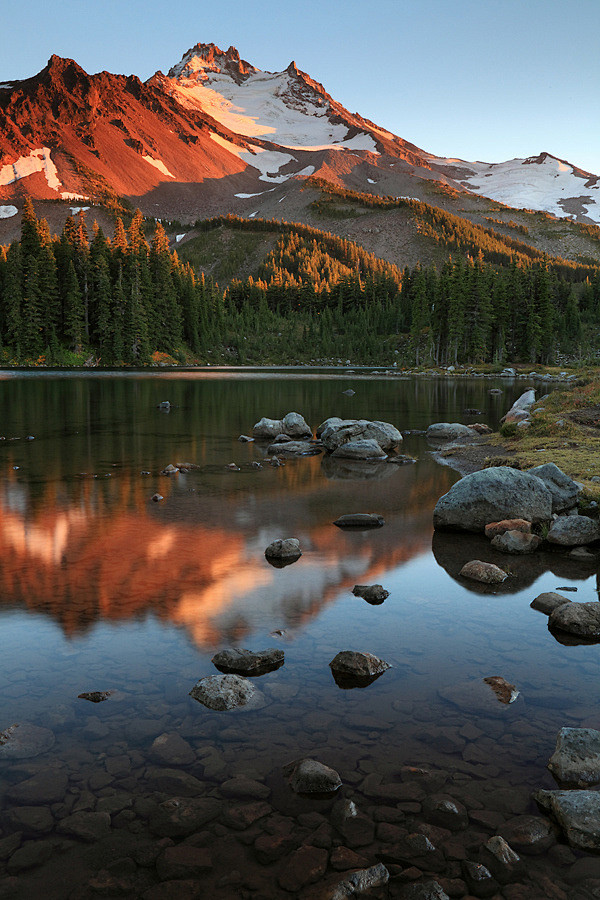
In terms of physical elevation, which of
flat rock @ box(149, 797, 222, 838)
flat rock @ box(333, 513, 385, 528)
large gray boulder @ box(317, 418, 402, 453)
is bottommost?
flat rock @ box(333, 513, 385, 528)

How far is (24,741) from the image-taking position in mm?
6277

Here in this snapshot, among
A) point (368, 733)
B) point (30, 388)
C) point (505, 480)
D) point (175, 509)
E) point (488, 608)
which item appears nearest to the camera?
point (368, 733)

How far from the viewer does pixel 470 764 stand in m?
6.10

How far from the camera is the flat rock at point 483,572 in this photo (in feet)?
38.1

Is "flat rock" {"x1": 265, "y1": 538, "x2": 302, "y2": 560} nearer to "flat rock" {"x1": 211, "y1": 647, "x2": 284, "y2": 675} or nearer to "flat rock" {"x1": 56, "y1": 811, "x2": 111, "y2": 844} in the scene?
"flat rock" {"x1": 211, "y1": 647, "x2": 284, "y2": 675}

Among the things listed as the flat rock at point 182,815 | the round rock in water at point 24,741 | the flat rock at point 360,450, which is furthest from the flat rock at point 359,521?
the flat rock at point 360,450

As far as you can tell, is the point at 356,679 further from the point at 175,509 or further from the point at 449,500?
the point at 175,509

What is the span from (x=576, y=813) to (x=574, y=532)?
919cm

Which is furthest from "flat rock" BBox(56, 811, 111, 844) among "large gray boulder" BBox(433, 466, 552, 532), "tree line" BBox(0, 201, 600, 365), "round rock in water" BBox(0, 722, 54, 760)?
"tree line" BBox(0, 201, 600, 365)

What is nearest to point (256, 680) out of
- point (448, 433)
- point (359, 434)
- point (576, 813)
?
point (576, 813)

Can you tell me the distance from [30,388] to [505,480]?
56930 mm

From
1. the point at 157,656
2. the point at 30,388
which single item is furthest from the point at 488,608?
the point at 30,388

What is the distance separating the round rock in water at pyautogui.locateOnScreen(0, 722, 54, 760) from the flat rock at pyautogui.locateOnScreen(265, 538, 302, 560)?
676 cm

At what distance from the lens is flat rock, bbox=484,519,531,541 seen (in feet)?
45.2
